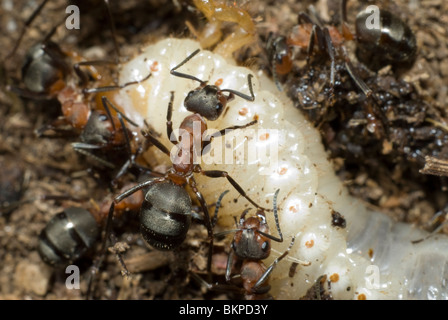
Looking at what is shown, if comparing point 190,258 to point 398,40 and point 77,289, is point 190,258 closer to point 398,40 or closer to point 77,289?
point 77,289

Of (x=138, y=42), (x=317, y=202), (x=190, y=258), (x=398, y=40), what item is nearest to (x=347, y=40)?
(x=398, y=40)

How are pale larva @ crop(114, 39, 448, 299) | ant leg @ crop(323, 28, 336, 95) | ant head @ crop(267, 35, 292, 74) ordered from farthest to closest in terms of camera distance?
ant head @ crop(267, 35, 292, 74), ant leg @ crop(323, 28, 336, 95), pale larva @ crop(114, 39, 448, 299)

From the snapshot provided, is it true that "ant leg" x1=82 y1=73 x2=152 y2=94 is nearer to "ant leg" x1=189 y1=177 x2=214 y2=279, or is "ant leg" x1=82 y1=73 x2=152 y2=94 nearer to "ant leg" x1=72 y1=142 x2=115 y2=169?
"ant leg" x1=72 y1=142 x2=115 y2=169

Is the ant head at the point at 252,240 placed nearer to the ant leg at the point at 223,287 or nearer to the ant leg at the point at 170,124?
the ant leg at the point at 223,287

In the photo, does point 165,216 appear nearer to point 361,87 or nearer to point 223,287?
point 223,287

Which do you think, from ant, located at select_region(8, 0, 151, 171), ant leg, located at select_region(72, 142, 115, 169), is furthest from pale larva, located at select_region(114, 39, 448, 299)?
ant leg, located at select_region(72, 142, 115, 169)
